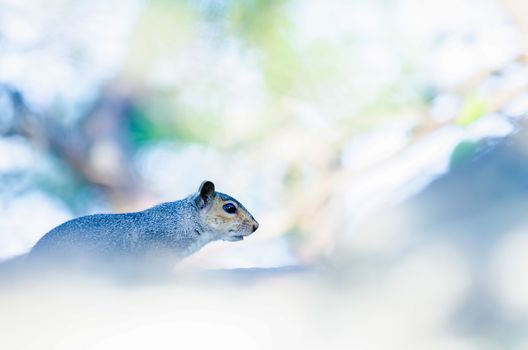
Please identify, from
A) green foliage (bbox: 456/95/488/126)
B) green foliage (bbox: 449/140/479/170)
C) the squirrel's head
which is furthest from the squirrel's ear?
green foliage (bbox: 456/95/488/126)

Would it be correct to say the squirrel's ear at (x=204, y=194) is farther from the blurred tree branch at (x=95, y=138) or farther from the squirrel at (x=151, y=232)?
the blurred tree branch at (x=95, y=138)

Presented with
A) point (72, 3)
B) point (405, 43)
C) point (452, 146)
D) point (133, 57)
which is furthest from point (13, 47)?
point (452, 146)

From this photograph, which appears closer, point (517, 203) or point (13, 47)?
point (517, 203)

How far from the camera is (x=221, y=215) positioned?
1458 millimetres

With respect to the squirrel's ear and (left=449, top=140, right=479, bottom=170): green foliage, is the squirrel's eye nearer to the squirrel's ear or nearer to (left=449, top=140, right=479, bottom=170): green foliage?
the squirrel's ear

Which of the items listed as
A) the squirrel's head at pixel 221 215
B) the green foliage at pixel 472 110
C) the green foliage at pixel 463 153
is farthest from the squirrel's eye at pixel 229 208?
the green foliage at pixel 472 110

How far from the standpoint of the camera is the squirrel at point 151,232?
4.00 ft

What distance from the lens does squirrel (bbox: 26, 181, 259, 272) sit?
1.22 m

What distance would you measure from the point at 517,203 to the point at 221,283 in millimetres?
437

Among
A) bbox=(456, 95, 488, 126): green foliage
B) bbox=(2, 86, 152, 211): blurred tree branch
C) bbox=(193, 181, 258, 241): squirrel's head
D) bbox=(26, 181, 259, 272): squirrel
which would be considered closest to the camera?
bbox=(26, 181, 259, 272): squirrel

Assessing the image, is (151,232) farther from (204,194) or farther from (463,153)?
(463,153)

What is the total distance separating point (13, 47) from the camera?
2143 mm

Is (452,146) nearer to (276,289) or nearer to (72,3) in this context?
(276,289)

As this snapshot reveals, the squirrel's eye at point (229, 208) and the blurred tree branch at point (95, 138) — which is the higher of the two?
the blurred tree branch at point (95, 138)
